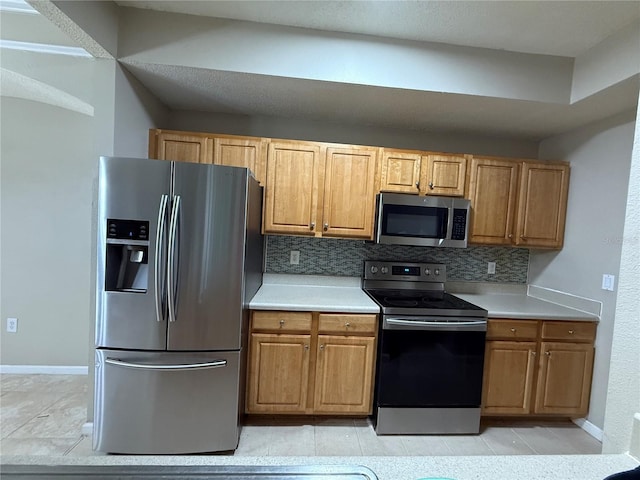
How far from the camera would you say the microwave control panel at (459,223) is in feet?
8.12

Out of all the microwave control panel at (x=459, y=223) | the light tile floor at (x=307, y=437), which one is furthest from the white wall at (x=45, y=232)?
the microwave control panel at (x=459, y=223)

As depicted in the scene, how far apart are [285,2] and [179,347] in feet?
6.64

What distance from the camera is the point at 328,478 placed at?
2.11ft

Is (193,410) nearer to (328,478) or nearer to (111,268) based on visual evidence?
(111,268)

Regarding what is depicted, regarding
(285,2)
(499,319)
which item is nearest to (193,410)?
(499,319)

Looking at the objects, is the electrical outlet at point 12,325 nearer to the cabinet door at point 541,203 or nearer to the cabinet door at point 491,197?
the cabinet door at point 491,197

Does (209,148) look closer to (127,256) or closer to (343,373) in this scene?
(127,256)

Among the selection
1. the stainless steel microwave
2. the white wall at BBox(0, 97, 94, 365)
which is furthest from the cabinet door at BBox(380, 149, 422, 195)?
the white wall at BBox(0, 97, 94, 365)

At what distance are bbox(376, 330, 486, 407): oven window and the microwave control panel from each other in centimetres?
76

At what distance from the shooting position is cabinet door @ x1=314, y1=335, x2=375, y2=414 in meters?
2.18

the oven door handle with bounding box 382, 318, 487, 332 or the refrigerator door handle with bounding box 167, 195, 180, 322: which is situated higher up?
the refrigerator door handle with bounding box 167, 195, 180, 322

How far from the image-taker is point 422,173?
8.26 ft

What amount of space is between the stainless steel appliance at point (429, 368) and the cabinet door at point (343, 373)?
83mm

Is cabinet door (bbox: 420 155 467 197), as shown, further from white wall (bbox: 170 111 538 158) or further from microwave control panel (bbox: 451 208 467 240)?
white wall (bbox: 170 111 538 158)
